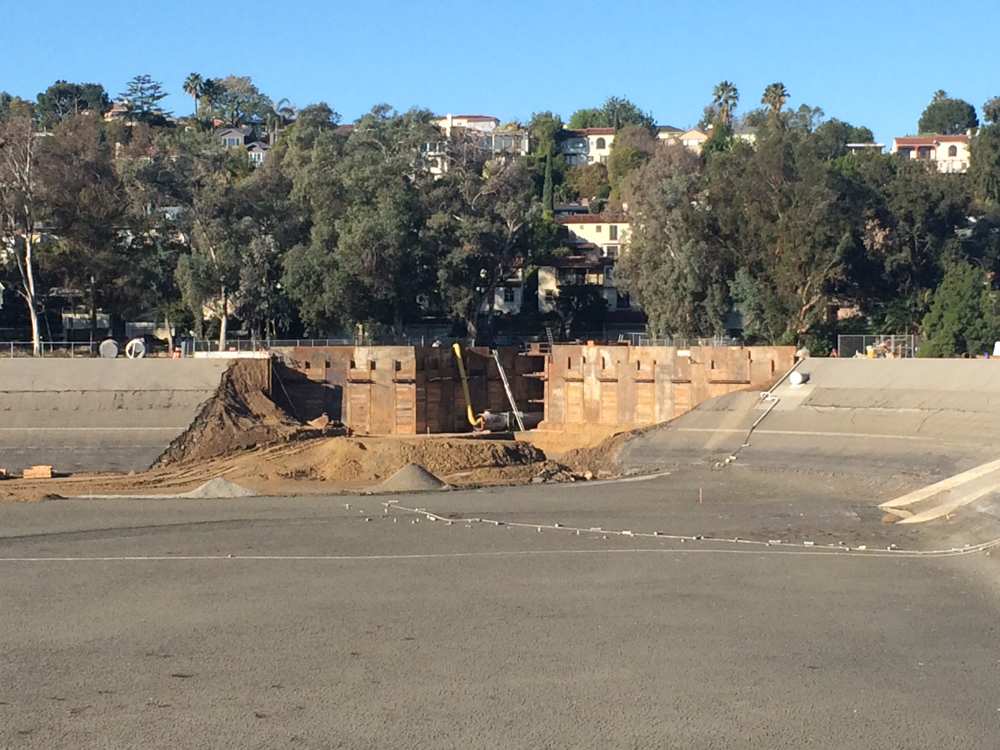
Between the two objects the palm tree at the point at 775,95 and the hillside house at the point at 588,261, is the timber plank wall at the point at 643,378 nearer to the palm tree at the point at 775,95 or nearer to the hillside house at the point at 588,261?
the hillside house at the point at 588,261

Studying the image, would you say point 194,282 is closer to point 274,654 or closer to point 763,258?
point 763,258

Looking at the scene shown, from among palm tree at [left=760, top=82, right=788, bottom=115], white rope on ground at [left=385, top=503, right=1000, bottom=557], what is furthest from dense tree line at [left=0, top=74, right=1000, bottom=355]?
palm tree at [left=760, top=82, right=788, bottom=115]

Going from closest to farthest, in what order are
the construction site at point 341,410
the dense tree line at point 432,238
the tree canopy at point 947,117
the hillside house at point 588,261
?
the construction site at point 341,410 → the dense tree line at point 432,238 → the hillside house at point 588,261 → the tree canopy at point 947,117

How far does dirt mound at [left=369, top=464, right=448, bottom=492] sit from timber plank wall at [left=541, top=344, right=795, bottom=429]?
16.2 m

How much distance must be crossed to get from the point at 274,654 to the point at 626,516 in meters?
14.5

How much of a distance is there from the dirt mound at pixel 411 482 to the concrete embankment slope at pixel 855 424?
879 cm

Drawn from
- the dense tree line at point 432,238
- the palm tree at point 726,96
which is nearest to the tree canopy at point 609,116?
the palm tree at point 726,96

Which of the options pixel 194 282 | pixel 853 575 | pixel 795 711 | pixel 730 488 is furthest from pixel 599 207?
pixel 795 711

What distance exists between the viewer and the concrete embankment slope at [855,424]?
123ft

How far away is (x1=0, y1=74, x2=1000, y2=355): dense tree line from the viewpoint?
61.4m

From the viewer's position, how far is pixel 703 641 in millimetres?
18797

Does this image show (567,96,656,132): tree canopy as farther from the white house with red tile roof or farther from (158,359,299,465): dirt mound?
(158,359,299,465): dirt mound

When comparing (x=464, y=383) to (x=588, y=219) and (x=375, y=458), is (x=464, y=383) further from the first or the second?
(x=588, y=219)

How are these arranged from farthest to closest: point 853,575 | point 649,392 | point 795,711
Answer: point 649,392 < point 853,575 < point 795,711
